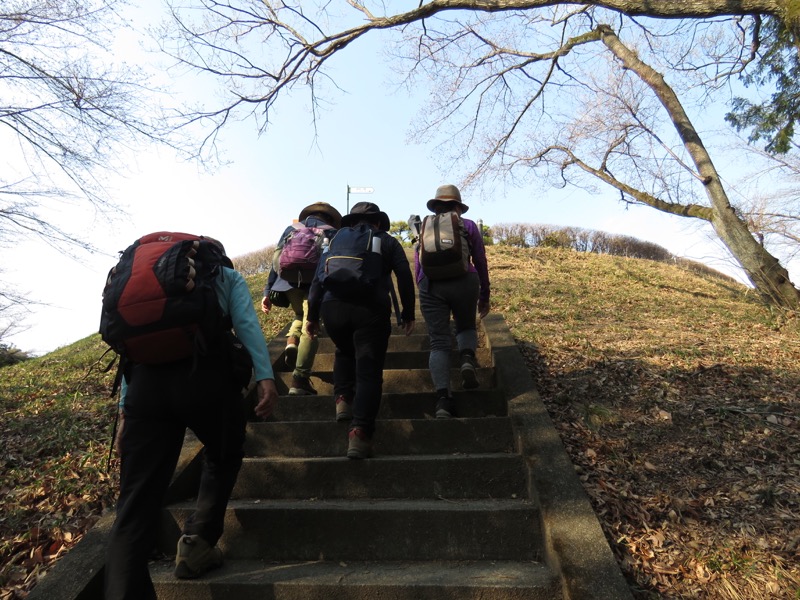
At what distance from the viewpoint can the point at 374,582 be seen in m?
2.55

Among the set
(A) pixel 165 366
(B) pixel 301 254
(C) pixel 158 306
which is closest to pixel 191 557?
(A) pixel 165 366

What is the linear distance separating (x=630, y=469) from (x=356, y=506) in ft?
6.05

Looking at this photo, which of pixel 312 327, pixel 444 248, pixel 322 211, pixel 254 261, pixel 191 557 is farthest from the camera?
pixel 254 261

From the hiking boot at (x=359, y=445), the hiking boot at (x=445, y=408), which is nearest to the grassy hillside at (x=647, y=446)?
the hiking boot at (x=445, y=408)

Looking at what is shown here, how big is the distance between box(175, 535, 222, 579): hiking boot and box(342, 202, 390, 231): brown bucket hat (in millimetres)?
2284

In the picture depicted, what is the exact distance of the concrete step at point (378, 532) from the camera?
9.27 feet

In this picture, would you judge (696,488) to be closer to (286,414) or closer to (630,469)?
(630,469)

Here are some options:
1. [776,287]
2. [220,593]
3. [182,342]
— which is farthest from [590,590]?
[776,287]

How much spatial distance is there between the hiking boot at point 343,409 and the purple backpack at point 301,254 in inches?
54.3

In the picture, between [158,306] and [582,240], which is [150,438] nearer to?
[158,306]

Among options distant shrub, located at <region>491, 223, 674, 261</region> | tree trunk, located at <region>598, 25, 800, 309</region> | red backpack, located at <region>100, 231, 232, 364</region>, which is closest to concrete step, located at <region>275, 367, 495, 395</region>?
red backpack, located at <region>100, 231, 232, 364</region>

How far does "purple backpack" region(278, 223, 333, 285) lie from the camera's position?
459 cm

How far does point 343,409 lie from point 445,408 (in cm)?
77

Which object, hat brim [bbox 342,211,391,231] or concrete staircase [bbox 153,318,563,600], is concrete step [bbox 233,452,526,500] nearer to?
concrete staircase [bbox 153,318,563,600]
